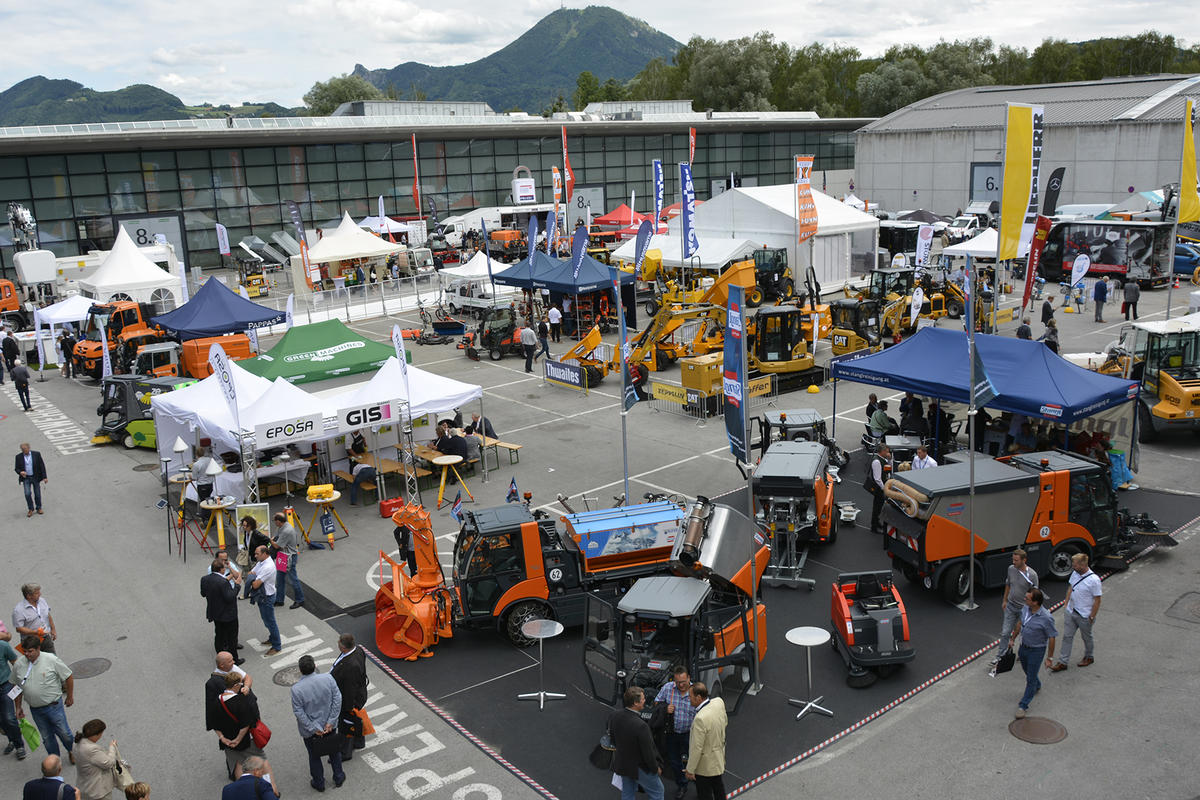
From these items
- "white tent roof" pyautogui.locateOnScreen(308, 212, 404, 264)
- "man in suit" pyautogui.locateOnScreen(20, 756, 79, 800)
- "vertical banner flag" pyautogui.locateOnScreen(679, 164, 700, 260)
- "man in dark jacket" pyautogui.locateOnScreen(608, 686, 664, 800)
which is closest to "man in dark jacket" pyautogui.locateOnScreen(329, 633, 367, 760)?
"man in suit" pyautogui.locateOnScreen(20, 756, 79, 800)

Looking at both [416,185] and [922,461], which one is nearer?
[922,461]

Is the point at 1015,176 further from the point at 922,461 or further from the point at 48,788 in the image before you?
the point at 48,788

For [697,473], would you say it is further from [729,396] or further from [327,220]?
[327,220]

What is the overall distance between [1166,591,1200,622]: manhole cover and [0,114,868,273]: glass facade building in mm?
47019

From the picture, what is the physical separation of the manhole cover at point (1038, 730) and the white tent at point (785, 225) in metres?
27.6

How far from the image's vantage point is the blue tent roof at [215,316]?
26.2 m

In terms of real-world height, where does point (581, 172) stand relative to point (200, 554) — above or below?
above

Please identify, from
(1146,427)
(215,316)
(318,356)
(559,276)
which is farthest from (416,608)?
(559,276)

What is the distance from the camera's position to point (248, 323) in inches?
1049

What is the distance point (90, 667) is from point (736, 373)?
9.10 metres

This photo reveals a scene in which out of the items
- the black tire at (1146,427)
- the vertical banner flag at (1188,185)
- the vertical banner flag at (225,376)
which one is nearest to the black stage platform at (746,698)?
the vertical banner flag at (225,376)

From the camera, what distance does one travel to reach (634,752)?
8180mm

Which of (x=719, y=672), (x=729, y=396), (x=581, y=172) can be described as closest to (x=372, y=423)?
(x=729, y=396)

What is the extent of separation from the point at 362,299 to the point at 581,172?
28.0 meters
